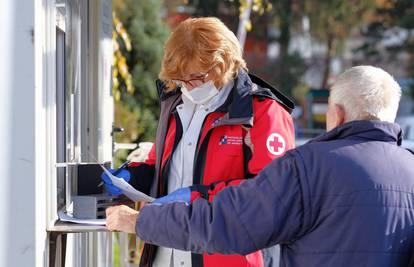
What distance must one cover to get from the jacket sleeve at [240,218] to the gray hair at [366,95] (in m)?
0.21

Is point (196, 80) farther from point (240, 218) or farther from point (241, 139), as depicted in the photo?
point (240, 218)

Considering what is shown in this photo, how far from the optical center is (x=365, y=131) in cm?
183

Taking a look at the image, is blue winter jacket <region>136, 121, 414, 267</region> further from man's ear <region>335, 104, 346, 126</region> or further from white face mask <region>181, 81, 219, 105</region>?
white face mask <region>181, 81, 219, 105</region>

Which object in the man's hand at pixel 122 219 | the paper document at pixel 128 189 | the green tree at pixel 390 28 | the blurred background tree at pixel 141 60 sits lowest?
the man's hand at pixel 122 219

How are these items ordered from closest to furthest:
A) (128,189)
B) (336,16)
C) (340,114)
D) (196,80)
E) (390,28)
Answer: (340,114), (128,189), (196,80), (390,28), (336,16)

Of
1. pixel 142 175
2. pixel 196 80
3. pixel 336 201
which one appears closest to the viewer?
pixel 336 201

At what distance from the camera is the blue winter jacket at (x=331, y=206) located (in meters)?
1.77

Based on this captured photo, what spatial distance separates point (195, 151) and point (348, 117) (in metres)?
0.75

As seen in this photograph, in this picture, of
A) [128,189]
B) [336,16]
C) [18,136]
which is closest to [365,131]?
[128,189]

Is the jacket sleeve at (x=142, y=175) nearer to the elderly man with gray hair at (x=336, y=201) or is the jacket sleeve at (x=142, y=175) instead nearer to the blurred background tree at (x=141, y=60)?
the elderly man with gray hair at (x=336, y=201)

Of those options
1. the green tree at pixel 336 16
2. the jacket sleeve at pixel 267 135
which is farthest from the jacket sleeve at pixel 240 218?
the green tree at pixel 336 16

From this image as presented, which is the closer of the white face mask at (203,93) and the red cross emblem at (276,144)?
the red cross emblem at (276,144)

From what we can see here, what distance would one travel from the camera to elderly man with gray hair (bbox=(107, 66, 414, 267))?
1.77 metres

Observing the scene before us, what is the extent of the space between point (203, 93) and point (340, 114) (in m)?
0.73
